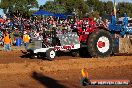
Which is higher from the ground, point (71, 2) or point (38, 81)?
point (71, 2)

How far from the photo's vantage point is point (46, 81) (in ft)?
34.7

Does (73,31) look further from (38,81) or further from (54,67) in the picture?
(38,81)

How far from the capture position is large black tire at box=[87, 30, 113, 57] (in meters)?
14.8

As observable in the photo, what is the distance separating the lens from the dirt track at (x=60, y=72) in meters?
10.2

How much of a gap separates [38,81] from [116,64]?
439 cm

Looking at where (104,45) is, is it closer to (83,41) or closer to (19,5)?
(83,41)

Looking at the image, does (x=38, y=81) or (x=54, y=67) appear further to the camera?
(x=54, y=67)

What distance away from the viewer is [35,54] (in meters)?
16.2

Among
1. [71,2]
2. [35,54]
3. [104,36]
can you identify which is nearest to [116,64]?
[104,36]

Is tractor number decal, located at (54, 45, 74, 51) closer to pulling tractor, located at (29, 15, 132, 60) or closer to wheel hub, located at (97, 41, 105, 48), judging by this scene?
pulling tractor, located at (29, 15, 132, 60)

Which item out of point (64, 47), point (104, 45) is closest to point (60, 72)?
point (64, 47)

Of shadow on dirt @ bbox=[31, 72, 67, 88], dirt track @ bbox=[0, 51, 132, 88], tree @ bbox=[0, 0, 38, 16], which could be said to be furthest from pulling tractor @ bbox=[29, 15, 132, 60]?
tree @ bbox=[0, 0, 38, 16]

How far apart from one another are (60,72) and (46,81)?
1.89 meters

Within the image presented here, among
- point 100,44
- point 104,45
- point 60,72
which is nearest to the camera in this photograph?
point 60,72
